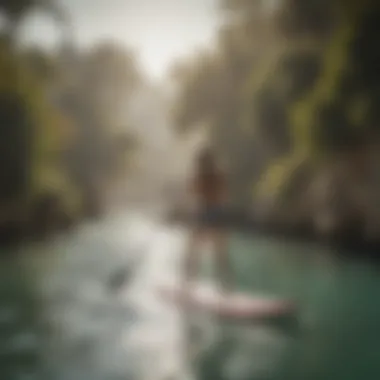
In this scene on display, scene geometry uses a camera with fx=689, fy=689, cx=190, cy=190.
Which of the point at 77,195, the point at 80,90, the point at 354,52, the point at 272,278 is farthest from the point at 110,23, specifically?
the point at 272,278

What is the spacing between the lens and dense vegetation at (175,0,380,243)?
146cm

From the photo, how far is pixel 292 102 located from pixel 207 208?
0.29 meters

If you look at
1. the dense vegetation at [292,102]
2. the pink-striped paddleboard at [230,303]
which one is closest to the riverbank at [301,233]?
the dense vegetation at [292,102]

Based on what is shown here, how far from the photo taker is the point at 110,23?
4.85ft

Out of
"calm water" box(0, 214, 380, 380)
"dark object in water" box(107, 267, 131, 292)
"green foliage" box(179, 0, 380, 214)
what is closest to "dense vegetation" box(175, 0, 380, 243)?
"green foliage" box(179, 0, 380, 214)

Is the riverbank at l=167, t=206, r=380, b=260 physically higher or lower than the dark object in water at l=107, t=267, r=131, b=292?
higher

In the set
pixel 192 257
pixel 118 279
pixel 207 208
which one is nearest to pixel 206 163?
pixel 207 208

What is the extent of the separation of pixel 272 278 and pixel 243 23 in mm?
541

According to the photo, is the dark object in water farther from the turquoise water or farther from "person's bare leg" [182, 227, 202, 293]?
the turquoise water

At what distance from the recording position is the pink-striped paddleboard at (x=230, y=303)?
1411mm

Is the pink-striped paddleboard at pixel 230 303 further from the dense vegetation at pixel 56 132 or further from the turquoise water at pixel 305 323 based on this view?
the dense vegetation at pixel 56 132

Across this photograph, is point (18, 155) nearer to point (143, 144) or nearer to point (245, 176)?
point (143, 144)

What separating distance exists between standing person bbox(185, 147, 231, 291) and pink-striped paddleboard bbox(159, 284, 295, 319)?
0.12 ft

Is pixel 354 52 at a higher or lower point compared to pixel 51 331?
higher
